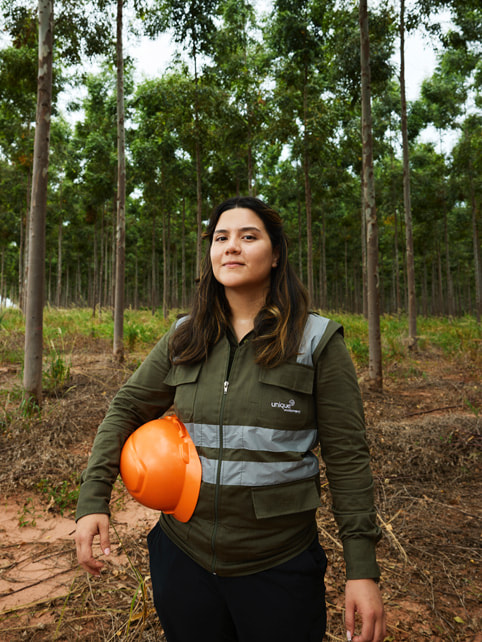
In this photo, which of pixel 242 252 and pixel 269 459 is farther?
pixel 242 252

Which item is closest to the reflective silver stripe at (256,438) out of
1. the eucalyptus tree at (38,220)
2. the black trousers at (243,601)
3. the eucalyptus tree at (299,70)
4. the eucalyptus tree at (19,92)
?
the black trousers at (243,601)

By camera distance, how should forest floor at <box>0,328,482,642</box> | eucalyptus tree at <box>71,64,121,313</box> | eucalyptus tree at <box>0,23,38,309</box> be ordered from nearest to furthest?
forest floor at <box>0,328,482,642</box>, eucalyptus tree at <box>0,23,38,309</box>, eucalyptus tree at <box>71,64,121,313</box>

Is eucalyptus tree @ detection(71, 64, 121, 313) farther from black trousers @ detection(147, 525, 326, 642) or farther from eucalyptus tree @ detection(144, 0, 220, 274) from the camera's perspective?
black trousers @ detection(147, 525, 326, 642)

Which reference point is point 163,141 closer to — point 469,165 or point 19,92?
point 19,92

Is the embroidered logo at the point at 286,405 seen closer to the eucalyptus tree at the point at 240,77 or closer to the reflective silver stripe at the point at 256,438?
the reflective silver stripe at the point at 256,438

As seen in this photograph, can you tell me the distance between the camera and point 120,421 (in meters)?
1.48

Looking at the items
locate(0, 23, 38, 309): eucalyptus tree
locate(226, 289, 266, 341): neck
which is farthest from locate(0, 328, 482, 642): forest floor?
locate(0, 23, 38, 309): eucalyptus tree

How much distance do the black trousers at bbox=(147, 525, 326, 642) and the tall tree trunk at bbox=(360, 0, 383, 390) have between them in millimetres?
5596

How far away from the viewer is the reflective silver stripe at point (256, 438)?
1.26 metres

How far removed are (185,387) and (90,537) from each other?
55 centimetres

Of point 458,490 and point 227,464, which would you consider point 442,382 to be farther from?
point 227,464

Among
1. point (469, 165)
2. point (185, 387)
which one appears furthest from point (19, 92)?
point (469, 165)

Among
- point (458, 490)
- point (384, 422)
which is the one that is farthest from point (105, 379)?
point (458, 490)

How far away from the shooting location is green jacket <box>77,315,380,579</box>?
4.09 feet
